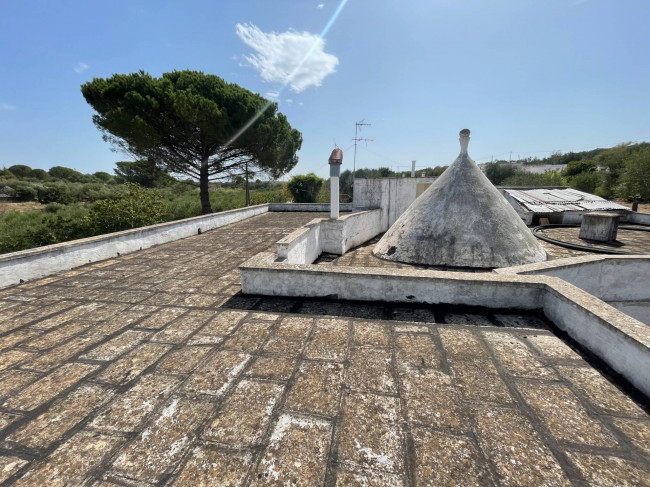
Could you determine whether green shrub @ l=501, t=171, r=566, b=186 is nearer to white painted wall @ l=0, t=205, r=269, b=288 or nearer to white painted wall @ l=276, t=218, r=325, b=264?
white painted wall @ l=276, t=218, r=325, b=264

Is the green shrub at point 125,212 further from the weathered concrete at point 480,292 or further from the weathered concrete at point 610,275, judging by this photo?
the weathered concrete at point 610,275

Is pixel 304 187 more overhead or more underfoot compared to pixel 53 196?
more overhead

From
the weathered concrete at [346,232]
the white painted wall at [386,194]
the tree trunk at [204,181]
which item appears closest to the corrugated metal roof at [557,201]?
the white painted wall at [386,194]

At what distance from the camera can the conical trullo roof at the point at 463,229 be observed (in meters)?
6.67

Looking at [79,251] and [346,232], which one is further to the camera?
[346,232]

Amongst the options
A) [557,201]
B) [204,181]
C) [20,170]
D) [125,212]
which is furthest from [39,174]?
[557,201]

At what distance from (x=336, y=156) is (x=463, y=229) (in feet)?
13.4

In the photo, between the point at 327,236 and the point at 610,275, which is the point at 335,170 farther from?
the point at 610,275

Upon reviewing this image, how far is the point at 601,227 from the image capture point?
9969 mm

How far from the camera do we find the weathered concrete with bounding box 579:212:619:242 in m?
9.69

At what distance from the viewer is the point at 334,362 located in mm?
2689

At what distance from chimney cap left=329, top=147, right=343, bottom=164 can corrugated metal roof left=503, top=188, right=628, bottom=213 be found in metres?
12.6

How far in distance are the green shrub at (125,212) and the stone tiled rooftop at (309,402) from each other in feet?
29.7

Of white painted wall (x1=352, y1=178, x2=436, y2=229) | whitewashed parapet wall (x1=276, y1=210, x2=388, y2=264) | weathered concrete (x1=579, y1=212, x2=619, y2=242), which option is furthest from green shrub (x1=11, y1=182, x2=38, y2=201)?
weathered concrete (x1=579, y1=212, x2=619, y2=242)
